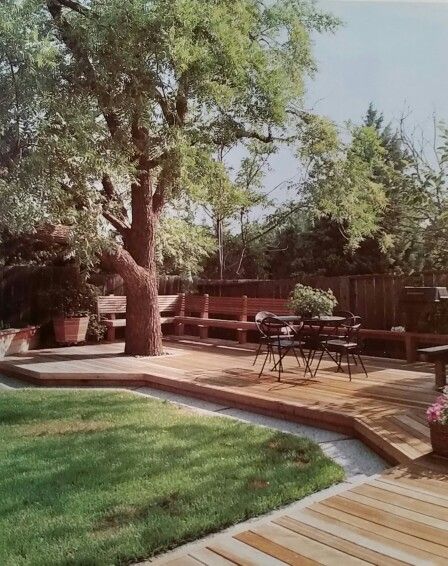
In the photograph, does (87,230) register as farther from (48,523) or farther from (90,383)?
(48,523)

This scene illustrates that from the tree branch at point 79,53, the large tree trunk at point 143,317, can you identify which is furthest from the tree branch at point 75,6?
the large tree trunk at point 143,317

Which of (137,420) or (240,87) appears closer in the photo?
(137,420)

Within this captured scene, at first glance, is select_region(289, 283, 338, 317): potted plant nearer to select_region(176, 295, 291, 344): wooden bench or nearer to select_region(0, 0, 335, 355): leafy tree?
select_region(176, 295, 291, 344): wooden bench

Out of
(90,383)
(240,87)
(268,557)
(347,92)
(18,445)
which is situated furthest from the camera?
(347,92)

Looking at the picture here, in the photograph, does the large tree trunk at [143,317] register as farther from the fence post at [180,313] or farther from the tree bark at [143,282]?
the fence post at [180,313]

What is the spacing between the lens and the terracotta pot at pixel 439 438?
3.48 metres

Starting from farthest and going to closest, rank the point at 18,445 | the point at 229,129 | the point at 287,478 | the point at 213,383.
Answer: the point at 229,129, the point at 213,383, the point at 18,445, the point at 287,478

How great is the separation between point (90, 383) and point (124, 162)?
2.80 meters

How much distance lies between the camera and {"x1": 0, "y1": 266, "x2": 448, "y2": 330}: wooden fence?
8523 mm

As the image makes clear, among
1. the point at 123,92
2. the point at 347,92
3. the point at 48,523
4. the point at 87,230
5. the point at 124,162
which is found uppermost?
the point at 347,92

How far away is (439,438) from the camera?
139 inches

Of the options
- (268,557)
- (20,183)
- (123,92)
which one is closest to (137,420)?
(268,557)

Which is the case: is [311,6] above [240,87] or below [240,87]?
above

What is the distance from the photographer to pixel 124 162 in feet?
22.9
